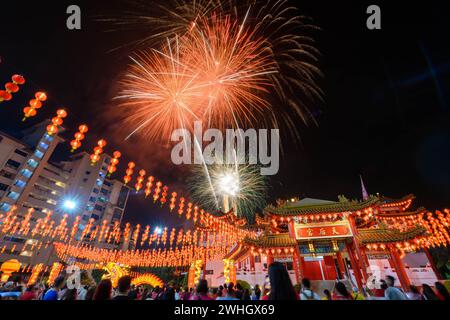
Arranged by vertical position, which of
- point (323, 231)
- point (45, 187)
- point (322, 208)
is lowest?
point (323, 231)

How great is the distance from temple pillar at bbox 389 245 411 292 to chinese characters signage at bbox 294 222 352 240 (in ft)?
7.17

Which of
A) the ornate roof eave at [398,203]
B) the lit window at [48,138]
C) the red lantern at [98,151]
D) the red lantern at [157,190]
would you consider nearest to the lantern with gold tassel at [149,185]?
the red lantern at [157,190]

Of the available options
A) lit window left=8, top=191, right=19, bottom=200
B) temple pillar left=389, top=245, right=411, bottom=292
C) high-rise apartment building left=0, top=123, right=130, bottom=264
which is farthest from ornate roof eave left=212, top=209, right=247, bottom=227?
lit window left=8, top=191, right=19, bottom=200

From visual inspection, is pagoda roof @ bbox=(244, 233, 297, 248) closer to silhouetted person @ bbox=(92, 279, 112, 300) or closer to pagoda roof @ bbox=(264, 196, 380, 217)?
pagoda roof @ bbox=(264, 196, 380, 217)

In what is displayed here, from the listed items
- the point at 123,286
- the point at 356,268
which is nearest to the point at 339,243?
the point at 356,268

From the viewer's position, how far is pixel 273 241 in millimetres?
11703

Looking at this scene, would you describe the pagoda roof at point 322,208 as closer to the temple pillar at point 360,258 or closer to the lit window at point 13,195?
the temple pillar at point 360,258

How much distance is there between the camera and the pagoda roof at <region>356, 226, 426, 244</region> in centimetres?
1032

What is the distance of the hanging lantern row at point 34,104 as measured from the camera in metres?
8.79

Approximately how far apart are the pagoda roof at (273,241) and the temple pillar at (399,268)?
16.0ft

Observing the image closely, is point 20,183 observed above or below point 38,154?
below

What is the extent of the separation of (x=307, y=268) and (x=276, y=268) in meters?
12.1

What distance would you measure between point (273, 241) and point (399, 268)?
6.19 meters

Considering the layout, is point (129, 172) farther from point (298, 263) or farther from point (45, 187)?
point (45, 187)
